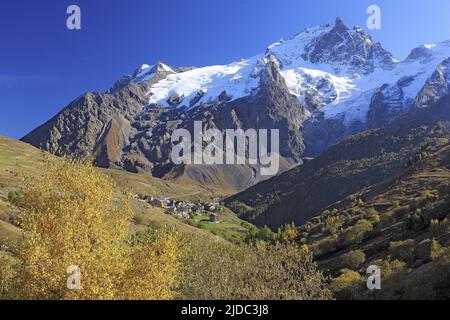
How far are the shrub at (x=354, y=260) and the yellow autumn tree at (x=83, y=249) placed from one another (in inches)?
1909

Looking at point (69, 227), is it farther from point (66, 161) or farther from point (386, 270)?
point (386, 270)

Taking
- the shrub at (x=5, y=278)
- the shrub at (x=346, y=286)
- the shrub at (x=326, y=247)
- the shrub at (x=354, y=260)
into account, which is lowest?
the shrub at (x=346, y=286)

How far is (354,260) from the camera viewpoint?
81.1 metres

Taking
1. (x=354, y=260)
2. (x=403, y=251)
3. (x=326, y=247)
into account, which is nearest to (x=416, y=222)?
(x=354, y=260)

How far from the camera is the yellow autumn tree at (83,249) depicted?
34.8 metres

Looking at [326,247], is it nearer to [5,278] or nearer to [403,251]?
[403,251]

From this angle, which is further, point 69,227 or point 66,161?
point 66,161

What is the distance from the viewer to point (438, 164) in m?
168

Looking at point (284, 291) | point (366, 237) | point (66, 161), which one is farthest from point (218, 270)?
point (366, 237)

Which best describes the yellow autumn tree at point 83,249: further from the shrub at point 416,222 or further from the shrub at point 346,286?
the shrub at point 416,222

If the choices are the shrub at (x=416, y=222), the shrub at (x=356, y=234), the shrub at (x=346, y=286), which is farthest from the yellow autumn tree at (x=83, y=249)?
the shrub at (x=356, y=234)

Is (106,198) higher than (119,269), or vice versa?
(106,198)
